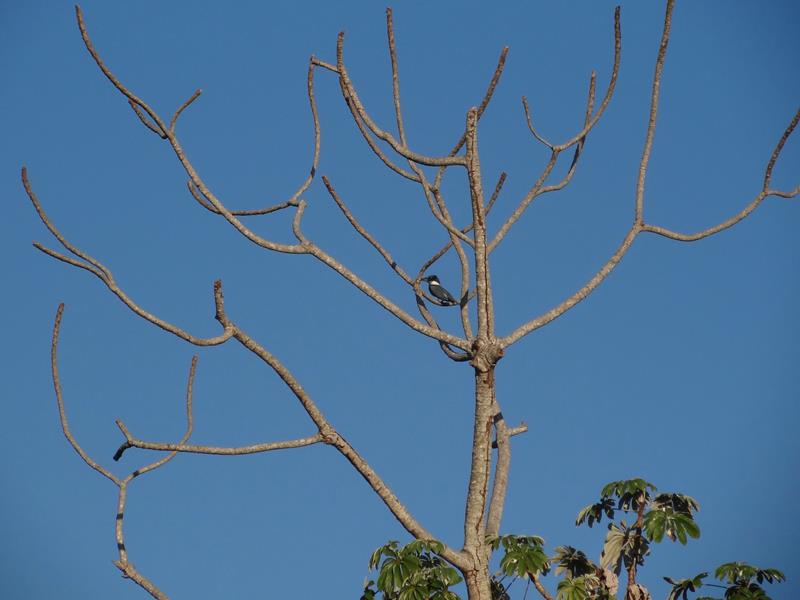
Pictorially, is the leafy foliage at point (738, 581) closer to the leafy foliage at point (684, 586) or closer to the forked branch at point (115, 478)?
the leafy foliage at point (684, 586)

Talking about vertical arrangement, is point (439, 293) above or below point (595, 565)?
above

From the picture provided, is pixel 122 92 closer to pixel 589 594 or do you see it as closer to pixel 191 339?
pixel 191 339

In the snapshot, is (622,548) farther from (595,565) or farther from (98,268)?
(98,268)

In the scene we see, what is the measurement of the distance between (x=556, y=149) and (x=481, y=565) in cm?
357

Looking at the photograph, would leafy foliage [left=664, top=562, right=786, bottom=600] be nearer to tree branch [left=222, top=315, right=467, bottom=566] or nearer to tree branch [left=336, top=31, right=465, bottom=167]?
tree branch [left=222, top=315, right=467, bottom=566]

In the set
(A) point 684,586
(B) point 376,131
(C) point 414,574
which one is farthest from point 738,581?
(B) point 376,131

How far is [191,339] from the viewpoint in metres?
6.23

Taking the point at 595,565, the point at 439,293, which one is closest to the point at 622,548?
the point at 595,565

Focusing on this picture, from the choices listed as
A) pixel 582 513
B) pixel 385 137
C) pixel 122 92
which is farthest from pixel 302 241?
pixel 582 513

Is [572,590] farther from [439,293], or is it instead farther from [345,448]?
[439,293]

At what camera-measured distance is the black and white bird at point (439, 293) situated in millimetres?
9223

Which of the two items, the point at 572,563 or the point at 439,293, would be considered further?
the point at 439,293

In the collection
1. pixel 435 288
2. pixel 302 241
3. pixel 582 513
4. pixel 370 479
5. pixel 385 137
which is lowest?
pixel 370 479

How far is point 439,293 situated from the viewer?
9430mm
